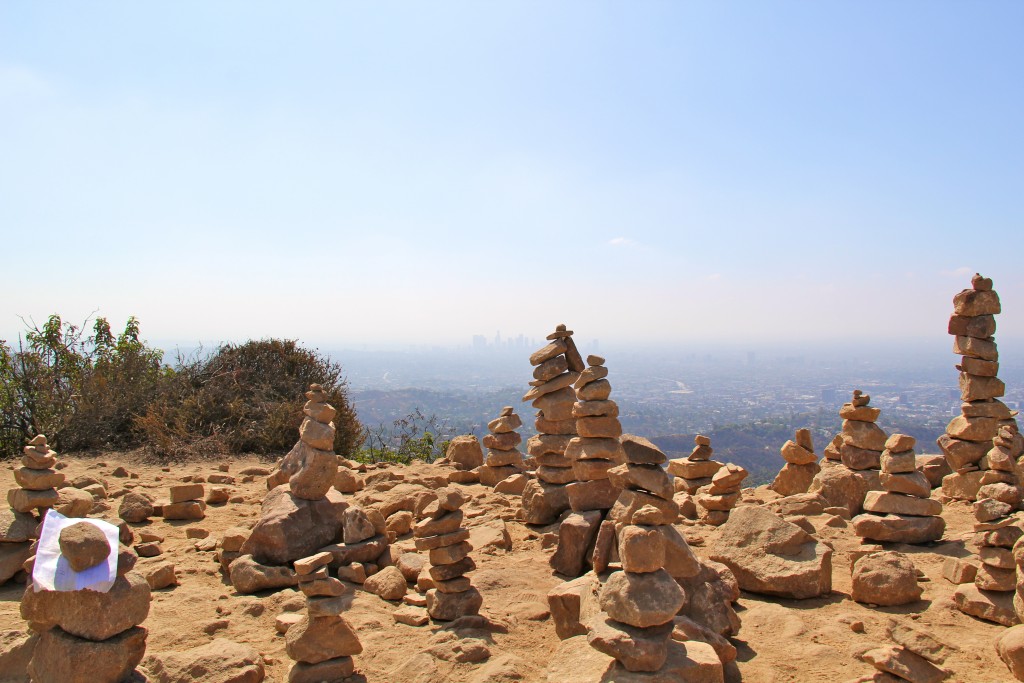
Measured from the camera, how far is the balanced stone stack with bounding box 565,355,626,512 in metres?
7.77

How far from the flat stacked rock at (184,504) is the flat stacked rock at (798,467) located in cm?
929

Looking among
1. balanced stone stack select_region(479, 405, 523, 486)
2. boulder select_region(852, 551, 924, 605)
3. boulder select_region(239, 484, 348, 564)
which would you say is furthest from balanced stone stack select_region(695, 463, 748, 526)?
boulder select_region(239, 484, 348, 564)

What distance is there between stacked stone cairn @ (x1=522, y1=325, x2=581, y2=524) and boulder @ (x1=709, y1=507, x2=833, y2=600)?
2.69m

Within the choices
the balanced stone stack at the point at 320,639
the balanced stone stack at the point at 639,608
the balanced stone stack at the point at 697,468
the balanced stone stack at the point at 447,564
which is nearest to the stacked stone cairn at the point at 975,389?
the balanced stone stack at the point at 697,468

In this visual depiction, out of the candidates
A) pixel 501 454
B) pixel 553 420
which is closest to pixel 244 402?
pixel 501 454

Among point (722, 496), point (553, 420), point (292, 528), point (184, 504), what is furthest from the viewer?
point (553, 420)

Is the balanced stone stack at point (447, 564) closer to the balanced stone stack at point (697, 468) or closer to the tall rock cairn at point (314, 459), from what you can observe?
the tall rock cairn at point (314, 459)

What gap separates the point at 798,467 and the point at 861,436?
4.56 ft

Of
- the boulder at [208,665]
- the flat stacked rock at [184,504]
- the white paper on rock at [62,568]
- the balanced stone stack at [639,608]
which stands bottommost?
the boulder at [208,665]

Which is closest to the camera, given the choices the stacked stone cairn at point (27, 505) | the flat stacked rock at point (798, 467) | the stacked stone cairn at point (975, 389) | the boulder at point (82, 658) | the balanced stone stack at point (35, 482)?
the boulder at point (82, 658)

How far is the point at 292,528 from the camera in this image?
7.21m

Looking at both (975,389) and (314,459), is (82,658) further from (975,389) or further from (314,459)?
(975,389)

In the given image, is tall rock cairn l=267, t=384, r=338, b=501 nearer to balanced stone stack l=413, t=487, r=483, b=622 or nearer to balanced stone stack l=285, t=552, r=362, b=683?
balanced stone stack l=413, t=487, r=483, b=622

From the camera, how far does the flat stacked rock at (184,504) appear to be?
9062mm
